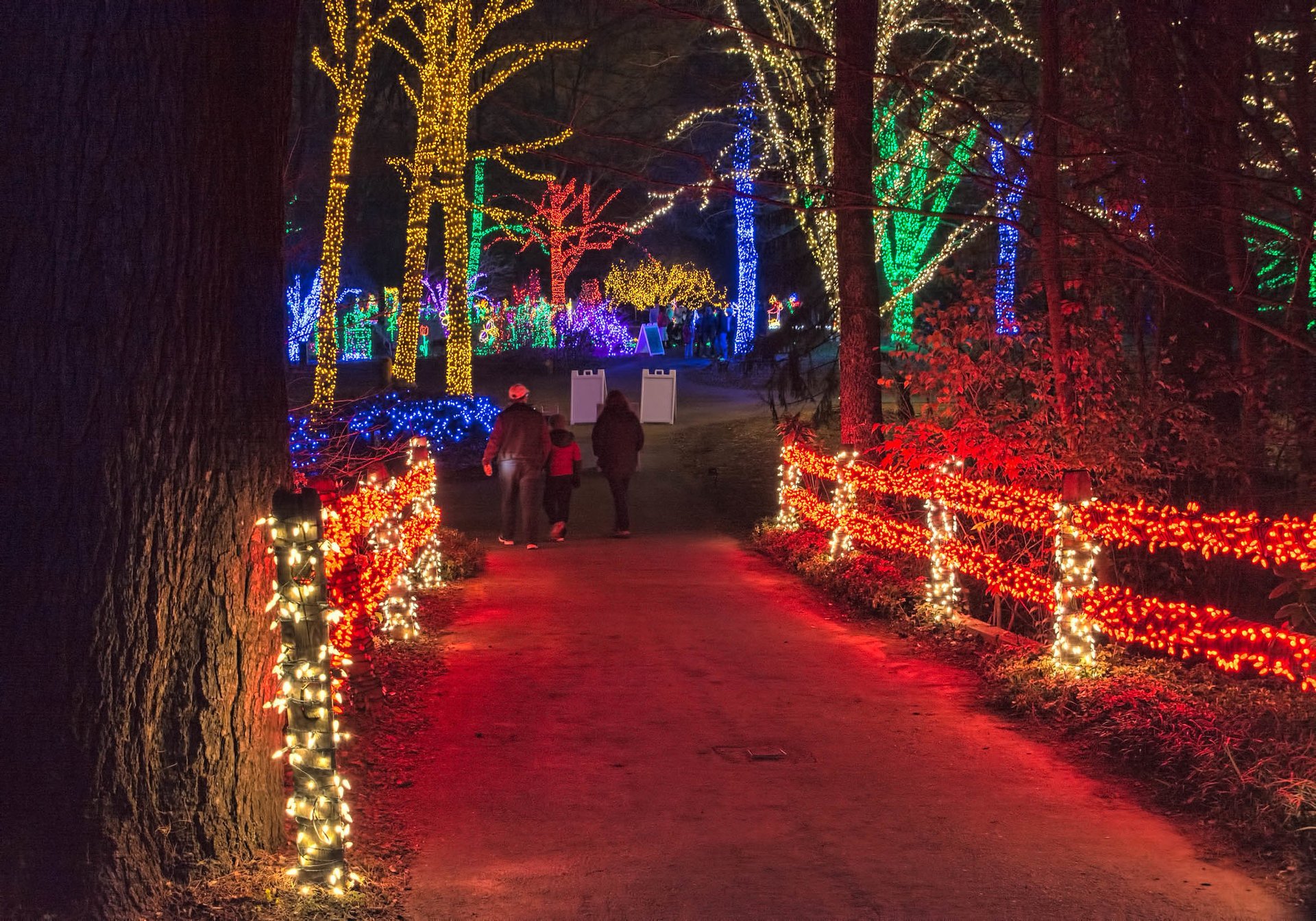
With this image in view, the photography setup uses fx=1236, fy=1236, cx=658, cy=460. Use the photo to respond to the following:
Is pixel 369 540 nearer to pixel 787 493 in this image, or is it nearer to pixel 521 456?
pixel 521 456

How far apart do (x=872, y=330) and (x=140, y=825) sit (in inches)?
411

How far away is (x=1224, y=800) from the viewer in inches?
206

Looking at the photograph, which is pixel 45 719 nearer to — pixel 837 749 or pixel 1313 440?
pixel 837 749

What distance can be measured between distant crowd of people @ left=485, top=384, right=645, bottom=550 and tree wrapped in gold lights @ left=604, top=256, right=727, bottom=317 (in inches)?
1625

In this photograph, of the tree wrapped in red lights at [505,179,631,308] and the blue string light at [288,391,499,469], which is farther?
the tree wrapped in red lights at [505,179,631,308]

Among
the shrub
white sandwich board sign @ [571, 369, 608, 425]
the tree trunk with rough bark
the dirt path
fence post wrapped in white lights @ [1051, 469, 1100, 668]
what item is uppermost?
the tree trunk with rough bark

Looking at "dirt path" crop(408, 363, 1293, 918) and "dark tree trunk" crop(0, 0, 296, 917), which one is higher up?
"dark tree trunk" crop(0, 0, 296, 917)

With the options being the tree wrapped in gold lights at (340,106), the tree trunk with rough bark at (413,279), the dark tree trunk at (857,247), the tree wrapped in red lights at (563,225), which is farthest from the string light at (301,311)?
the dark tree trunk at (857,247)

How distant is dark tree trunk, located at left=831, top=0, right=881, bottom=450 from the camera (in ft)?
42.1

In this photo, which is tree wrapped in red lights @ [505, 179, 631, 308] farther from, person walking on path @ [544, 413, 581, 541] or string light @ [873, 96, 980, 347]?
person walking on path @ [544, 413, 581, 541]

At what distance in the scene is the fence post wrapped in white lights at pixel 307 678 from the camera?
4344 mm

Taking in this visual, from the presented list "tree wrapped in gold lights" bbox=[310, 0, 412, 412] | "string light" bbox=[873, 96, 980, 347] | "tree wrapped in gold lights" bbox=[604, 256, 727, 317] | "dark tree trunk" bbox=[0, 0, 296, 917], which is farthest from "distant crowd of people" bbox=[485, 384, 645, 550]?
"tree wrapped in gold lights" bbox=[604, 256, 727, 317]

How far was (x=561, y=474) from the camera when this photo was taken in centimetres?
1425

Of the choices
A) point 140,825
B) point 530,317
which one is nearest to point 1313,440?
point 140,825
